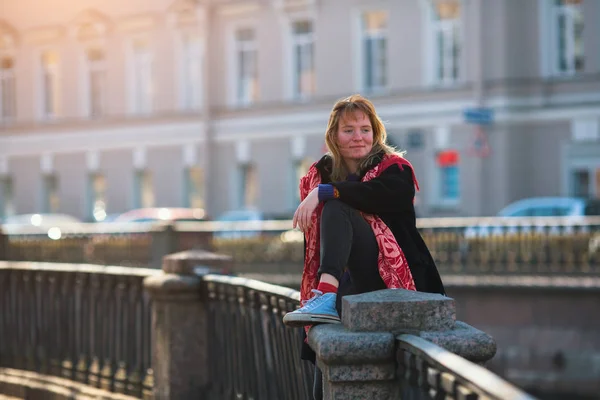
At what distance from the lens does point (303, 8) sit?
35531 millimetres

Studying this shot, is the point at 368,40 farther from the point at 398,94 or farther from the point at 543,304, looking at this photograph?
the point at 543,304

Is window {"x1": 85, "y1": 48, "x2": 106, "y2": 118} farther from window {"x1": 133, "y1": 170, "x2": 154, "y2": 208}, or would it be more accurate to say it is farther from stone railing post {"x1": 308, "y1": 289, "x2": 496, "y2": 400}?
stone railing post {"x1": 308, "y1": 289, "x2": 496, "y2": 400}

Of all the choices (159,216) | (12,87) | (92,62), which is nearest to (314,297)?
(159,216)

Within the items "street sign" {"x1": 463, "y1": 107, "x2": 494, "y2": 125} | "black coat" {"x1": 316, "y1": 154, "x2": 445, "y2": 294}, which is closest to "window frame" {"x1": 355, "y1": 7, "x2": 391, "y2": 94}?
"street sign" {"x1": 463, "y1": 107, "x2": 494, "y2": 125}

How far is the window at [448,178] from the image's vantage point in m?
32.1

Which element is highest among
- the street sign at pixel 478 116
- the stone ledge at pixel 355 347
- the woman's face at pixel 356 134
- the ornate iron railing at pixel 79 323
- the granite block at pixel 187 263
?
the street sign at pixel 478 116

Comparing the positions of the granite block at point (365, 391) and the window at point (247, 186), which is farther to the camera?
the window at point (247, 186)

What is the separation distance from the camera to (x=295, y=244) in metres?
23.1

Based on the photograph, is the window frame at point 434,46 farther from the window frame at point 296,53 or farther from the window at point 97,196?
the window at point 97,196

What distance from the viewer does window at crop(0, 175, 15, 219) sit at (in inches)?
1732

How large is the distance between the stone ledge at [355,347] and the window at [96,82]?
36.9 m

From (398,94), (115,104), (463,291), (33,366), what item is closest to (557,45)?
(398,94)

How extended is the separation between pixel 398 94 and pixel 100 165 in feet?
37.7

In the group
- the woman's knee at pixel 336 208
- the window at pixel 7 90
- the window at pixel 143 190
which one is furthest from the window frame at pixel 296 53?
the woman's knee at pixel 336 208
